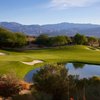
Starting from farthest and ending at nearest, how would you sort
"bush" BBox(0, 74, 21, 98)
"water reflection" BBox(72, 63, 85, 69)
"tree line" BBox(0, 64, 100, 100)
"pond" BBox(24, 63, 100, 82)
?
"water reflection" BBox(72, 63, 85, 69) → "pond" BBox(24, 63, 100, 82) → "bush" BBox(0, 74, 21, 98) → "tree line" BBox(0, 64, 100, 100)

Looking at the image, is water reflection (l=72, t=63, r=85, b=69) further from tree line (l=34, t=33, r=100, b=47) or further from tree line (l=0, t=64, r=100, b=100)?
tree line (l=34, t=33, r=100, b=47)

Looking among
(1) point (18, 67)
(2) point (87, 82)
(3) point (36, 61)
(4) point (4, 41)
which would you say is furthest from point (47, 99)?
(4) point (4, 41)

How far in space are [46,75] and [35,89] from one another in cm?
139

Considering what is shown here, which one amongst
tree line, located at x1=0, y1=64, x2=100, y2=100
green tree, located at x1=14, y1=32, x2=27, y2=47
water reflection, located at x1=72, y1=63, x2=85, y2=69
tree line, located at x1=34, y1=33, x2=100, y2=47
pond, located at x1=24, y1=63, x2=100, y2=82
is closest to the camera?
tree line, located at x1=0, y1=64, x2=100, y2=100

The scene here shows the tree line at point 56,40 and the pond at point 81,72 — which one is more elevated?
the tree line at point 56,40

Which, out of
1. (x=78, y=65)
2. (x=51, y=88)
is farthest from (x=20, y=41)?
(x=51, y=88)

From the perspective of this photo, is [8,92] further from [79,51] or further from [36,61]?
[79,51]

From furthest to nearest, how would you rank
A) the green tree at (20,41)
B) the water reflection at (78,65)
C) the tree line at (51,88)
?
the green tree at (20,41), the water reflection at (78,65), the tree line at (51,88)

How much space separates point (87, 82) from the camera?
81.5 feet

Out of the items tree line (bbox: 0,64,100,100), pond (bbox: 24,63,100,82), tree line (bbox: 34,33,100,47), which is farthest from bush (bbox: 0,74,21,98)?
tree line (bbox: 34,33,100,47)

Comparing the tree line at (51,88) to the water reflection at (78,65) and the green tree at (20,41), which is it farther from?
the green tree at (20,41)

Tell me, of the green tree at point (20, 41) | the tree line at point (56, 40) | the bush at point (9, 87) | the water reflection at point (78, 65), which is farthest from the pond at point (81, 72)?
the tree line at point (56, 40)

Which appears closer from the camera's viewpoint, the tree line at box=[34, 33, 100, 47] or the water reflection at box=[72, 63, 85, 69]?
the water reflection at box=[72, 63, 85, 69]

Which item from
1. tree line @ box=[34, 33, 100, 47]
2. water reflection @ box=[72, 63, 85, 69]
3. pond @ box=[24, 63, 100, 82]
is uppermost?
tree line @ box=[34, 33, 100, 47]
